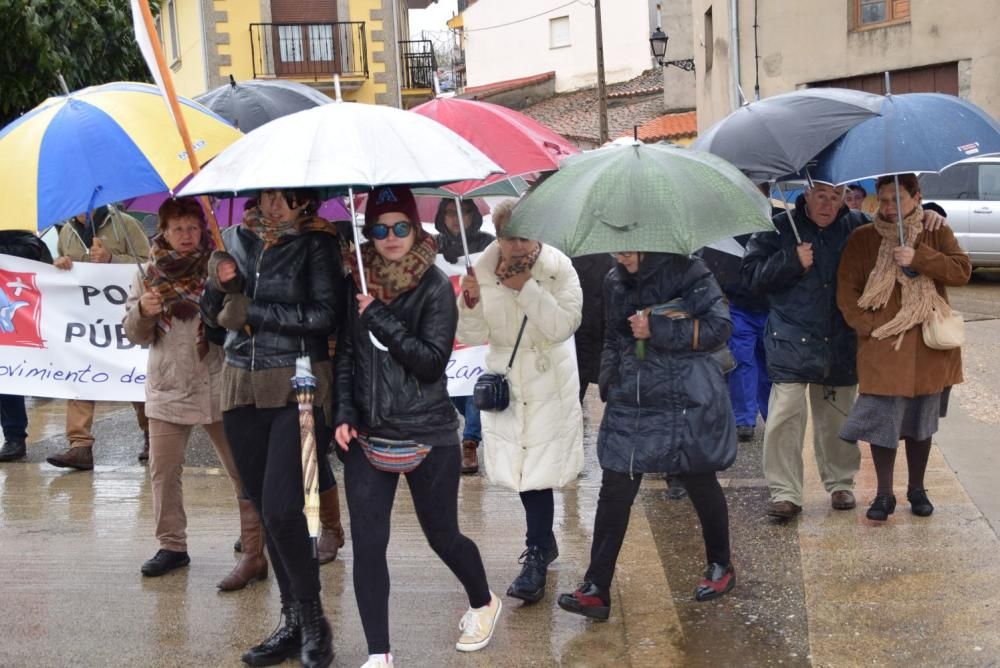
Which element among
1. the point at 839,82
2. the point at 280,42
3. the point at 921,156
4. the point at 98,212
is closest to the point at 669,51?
the point at 280,42

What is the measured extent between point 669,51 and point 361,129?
31194mm

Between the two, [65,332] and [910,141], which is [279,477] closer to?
[910,141]

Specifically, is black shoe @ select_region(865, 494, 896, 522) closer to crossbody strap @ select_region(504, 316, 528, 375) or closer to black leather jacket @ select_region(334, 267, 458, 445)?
crossbody strap @ select_region(504, 316, 528, 375)

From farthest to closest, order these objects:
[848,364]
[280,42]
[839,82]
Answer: [280,42] → [839,82] → [848,364]

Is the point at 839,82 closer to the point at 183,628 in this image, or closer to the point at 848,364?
the point at 848,364

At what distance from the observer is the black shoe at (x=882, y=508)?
18.9 ft

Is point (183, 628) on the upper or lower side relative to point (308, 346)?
lower

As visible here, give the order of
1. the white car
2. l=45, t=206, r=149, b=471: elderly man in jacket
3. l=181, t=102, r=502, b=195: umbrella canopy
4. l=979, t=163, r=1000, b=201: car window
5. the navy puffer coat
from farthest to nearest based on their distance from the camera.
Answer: l=979, t=163, r=1000, b=201: car window < the white car < l=45, t=206, r=149, b=471: elderly man in jacket < the navy puffer coat < l=181, t=102, r=502, b=195: umbrella canopy

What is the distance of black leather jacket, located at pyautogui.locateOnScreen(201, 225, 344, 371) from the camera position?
171 inches

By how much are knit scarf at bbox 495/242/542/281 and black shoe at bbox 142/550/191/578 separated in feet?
6.54

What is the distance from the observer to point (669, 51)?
33938 millimetres

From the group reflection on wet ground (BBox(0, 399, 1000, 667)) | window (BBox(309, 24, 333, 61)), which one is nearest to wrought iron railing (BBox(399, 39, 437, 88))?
window (BBox(309, 24, 333, 61))

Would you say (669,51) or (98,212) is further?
(669,51)

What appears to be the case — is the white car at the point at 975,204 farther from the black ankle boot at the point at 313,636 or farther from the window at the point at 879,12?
the black ankle boot at the point at 313,636
